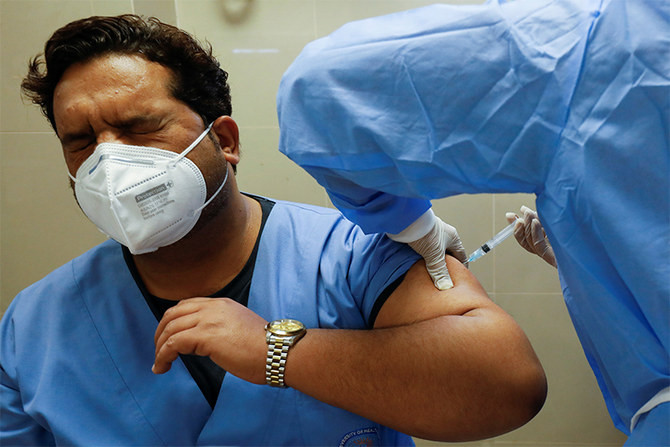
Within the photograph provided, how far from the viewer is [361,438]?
0.92 m

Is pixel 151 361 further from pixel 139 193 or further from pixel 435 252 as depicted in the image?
pixel 435 252

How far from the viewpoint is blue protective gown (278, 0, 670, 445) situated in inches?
20.5

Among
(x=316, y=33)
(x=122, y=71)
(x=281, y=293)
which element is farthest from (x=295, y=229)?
(x=316, y=33)

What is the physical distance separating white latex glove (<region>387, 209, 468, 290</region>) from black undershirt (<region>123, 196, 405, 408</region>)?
59 mm

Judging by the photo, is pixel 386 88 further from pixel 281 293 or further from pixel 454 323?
pixel 281 293

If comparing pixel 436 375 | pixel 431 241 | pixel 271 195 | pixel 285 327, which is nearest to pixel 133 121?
pixel 285 327

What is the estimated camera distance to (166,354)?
811 millimetres

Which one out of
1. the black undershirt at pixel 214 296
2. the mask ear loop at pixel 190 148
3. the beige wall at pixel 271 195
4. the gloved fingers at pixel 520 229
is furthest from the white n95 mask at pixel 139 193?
the beige wall at pixel 271 195

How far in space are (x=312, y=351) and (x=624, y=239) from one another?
472 millimetres

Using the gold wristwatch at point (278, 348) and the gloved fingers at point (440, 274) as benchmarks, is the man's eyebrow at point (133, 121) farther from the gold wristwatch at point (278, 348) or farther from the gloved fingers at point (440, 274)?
the gloved fingers at point (440, 274)

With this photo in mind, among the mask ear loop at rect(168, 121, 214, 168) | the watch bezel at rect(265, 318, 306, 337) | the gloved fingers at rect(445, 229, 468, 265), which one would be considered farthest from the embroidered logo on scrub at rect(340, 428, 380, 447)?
the mask ear loop at rect(168, 121, 214, 168)

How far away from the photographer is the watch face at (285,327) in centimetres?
81

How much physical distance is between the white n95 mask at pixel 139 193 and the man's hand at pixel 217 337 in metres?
0.17

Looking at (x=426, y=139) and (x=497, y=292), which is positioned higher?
(x=426, y=139)
